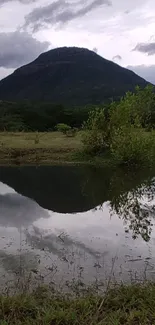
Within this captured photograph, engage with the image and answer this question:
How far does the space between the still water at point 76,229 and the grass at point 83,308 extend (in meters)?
1.16

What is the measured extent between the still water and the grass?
1.16m

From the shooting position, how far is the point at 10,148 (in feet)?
109

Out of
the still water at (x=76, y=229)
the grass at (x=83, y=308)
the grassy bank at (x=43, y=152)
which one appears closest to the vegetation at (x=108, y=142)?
the grassy bank at (x=43, y=152)

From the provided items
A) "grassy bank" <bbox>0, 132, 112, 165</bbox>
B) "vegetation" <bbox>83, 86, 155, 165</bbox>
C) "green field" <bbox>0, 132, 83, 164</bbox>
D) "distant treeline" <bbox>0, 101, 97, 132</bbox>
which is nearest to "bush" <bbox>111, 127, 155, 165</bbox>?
"vegetation" <bbox>83, 86, 155, 165</bbox>

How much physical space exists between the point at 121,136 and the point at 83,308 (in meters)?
21.9

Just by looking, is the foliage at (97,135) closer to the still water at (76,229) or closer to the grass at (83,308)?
the still water at (76,229)

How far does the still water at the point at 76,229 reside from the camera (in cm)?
908

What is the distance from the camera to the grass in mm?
6152

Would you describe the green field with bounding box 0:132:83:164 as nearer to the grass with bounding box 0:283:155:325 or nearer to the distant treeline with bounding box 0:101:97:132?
the grass with bounding box 0:283:155:325

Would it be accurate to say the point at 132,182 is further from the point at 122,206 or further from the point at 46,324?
the point at 46,324

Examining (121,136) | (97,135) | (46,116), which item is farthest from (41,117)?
(121,136)

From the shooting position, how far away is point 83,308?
6617mm

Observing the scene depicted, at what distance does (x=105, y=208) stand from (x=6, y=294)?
30.9ft

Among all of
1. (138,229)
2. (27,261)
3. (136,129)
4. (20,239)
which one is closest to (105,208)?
(138,229)
